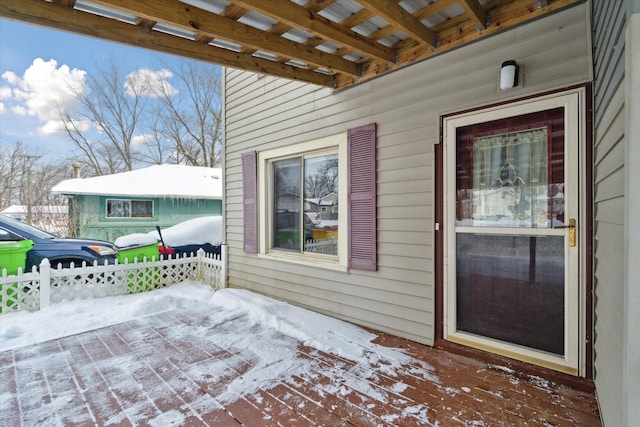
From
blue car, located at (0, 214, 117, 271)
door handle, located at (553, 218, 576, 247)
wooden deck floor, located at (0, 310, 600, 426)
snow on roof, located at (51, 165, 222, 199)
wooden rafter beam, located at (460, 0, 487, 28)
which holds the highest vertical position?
wooden rafter beam, located at (460, 0, 487, 28)

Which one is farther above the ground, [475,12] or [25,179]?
[475,12]

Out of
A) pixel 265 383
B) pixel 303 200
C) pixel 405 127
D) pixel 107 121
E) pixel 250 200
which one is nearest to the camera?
pixel 265 383

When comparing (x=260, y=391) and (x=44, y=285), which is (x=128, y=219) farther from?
(x=260, y=391)

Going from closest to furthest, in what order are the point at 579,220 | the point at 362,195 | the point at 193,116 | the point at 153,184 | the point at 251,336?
the point at 579,220
the point at 251,336
the point at 362,195
the point at 153,184
the point at 193,116

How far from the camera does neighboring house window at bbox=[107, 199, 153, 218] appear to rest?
34.6ft

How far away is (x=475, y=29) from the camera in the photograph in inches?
101

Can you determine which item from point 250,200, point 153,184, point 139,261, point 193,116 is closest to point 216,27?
point 250,200

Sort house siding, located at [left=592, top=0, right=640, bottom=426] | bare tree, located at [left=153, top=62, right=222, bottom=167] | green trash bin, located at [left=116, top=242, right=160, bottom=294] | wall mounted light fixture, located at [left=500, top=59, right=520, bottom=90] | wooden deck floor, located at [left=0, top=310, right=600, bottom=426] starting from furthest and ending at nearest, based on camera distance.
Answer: bare tree, located at [left=153, top=62, right=222, bottom=167], green trash bin, located at [left=116, top=242, right=160, bottom=294], wall mounted light fixture, located at [left=500, top=59, right=520, bottom=90], wooden deck floor, located at [left=0, top=310, right=600, bottom=426], house siding, located at [left=592, top=0, right=640, bottom=426]

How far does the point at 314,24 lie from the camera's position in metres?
2.42

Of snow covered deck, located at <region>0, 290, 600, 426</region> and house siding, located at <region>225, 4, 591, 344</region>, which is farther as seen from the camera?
house siding, located at <region>225, 4, 591, 344</region>

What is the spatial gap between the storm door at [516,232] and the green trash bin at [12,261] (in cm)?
485

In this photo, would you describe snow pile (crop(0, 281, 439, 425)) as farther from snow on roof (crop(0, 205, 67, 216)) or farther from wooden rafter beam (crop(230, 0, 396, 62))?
snow on roof (crop(0, 205, 67, 216))

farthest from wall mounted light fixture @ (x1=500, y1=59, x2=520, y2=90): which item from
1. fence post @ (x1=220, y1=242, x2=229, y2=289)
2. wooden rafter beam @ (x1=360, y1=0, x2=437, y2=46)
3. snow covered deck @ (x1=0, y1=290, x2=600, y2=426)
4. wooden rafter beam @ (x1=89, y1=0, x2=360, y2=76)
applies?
fence post @ (x1=220, y1=242, x2=229, y2=289)

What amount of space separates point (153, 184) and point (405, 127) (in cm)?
1031
